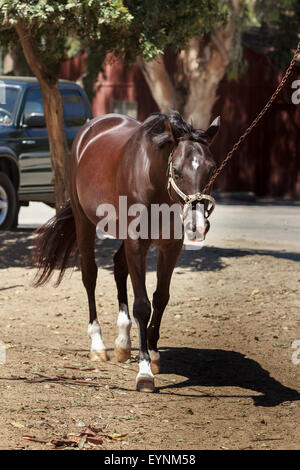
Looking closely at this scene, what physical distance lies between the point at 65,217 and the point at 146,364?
2154 millimetres

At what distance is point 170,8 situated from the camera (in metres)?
10.6

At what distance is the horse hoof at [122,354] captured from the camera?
722 cm

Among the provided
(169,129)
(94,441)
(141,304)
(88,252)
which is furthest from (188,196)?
(88,252)

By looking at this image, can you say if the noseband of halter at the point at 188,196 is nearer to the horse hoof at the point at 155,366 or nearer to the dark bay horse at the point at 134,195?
the dark bay horse at the point at 134,195

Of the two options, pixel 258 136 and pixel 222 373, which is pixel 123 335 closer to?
pixel 222 373

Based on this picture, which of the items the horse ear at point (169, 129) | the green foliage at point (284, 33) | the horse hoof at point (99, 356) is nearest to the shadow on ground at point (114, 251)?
the horse hoof at point (99, 356)

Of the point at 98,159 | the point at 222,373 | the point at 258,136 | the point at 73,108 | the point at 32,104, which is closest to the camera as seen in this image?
the point at 222,373

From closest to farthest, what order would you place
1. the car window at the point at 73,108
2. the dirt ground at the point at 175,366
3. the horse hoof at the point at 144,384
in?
the dirt ground at the point at 175,366
the horse hoof at the point at 144,384
the car window at the point at 73,108

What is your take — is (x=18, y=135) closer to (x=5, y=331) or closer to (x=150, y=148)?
(x=5, y=331)

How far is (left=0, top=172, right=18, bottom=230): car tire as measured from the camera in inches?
523

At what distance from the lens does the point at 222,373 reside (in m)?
7.12

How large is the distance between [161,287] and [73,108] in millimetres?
8535

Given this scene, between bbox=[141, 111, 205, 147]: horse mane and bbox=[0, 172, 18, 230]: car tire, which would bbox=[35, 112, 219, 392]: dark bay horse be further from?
bbox=[0, 172, 18, 230]: car tire
